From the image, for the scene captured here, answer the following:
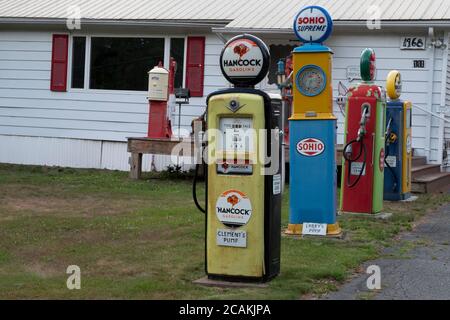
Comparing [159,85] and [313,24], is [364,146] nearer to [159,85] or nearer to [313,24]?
[313,24]

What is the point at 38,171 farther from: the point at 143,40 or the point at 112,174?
the point at 143,40

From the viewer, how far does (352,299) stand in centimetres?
620

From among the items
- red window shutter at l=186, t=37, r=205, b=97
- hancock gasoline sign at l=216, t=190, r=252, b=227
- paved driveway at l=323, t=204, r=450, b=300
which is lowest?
paved driveway at l=323, t=204, r=450, b=300

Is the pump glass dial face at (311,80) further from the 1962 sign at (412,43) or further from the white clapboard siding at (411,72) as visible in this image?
the 1962 sign at (412,43)

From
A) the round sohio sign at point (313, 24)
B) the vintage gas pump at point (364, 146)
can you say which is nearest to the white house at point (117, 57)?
the vintage gas pump at point (364, 146)

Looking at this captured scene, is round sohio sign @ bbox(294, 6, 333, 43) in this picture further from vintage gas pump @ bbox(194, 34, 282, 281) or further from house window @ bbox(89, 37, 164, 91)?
house window @ bbox(89, 37, 164, 91)

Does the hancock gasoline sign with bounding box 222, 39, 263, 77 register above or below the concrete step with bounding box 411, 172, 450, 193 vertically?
above

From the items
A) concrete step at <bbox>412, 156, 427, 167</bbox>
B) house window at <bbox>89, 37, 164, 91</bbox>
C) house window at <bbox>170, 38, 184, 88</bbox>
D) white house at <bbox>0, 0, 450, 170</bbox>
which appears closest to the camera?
concrete step at <bbox>412, 156, 427, 167</bbox>

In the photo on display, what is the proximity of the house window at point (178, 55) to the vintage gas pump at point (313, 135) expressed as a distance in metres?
8.79

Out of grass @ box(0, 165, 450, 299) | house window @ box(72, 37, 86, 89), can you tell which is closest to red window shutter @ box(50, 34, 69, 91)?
house window @ box(72, 37, 86, 89)

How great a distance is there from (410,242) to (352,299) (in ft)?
9.25

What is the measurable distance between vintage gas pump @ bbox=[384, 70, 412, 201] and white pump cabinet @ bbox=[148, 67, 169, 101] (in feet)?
15.2

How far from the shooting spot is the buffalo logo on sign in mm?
8953

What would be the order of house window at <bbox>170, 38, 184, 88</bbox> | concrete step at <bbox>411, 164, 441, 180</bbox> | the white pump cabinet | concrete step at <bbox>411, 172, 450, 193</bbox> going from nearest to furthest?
concrete step at <bbox>411, 172, 450, 193</bbox>
concrete step at <bbox>411, 164, 441, 180</bbox>
the white pump cabinet
house window at <bbox>170, 38, 184, 88</bbox>
